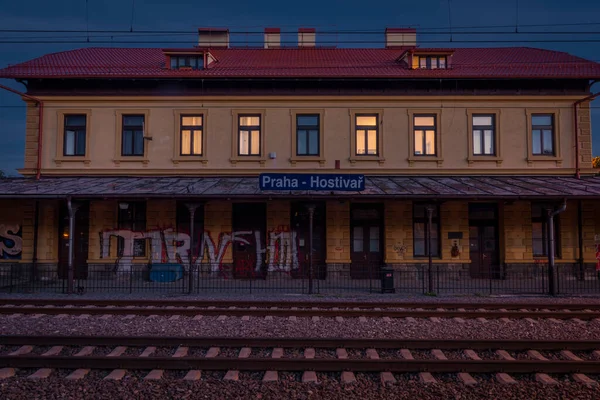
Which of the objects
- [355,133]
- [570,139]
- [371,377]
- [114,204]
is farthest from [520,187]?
[114,204]

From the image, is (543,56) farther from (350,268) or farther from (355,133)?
(350,268)

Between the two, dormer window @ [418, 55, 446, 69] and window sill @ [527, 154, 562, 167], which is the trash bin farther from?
dormer window @ [418, 55, 446, 69]

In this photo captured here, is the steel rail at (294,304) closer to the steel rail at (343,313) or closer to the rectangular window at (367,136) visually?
the steel rail at (343,313)

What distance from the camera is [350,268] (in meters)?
18.5

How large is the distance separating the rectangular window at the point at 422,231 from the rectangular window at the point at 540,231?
4.21 metres

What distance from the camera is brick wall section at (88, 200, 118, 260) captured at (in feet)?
61.8

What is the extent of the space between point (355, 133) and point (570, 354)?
1369cm

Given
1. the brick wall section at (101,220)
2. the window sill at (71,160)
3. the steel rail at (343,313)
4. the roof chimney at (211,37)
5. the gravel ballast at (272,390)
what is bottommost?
the gravel ballast at (272,390)

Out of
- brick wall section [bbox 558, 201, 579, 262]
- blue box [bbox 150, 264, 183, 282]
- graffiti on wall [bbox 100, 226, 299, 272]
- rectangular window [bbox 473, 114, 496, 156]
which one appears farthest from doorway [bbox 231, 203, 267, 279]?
brick wall section [bbox 558, 201, 579, 262]

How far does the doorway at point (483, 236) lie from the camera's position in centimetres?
1908

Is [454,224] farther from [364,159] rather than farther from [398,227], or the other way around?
[364,159]

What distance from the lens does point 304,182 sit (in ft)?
52.0

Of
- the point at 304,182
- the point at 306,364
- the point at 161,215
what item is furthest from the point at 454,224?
the point at 306,364

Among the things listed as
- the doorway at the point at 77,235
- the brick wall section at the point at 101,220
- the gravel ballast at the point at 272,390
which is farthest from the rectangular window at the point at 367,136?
the gravel ballast at the point at 272,390
